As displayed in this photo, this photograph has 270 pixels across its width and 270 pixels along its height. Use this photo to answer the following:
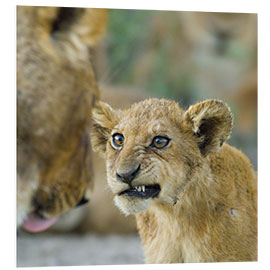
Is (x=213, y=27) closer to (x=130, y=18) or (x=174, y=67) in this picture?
(x=174, y=67)

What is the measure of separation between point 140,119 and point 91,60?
0.36 m

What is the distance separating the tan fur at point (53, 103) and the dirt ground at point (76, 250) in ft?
3.21

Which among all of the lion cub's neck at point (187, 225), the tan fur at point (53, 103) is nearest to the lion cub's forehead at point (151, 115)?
the tan fur at point (53, 103)

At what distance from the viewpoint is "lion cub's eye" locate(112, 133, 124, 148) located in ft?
8.23

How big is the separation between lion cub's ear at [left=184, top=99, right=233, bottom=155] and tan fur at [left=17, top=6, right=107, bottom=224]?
0.46 meters

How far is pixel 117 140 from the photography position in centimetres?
252

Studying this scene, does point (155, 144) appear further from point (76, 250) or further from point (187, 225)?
point (76, 250)

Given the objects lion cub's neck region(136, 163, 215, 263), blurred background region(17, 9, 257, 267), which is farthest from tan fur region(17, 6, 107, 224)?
blurred background region(17, 9, 257, 267)

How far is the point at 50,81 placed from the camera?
2.19 metres

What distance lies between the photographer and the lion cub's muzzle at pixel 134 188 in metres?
2.31

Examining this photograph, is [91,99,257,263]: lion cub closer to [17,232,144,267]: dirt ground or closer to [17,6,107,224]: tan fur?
[17,6,107,224]: tan fur

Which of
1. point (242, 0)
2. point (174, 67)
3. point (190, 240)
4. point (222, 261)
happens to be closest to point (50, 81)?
point (190, 240)

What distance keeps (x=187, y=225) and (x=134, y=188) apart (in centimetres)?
36
